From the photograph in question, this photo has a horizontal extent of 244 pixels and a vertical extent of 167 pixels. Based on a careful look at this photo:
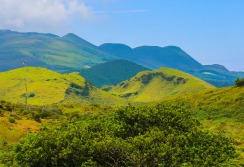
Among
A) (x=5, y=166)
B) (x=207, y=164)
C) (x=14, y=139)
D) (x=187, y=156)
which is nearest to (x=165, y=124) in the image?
(x=187, y=156)

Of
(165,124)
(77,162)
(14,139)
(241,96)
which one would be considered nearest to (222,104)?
(241,96)

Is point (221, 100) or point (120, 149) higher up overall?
point (120, 149)

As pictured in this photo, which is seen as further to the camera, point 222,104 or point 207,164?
point 222,104

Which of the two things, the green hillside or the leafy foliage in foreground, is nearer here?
the leafy foliage in foreground

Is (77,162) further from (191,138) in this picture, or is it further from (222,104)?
(222,104)

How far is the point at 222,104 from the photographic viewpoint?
16088 cm

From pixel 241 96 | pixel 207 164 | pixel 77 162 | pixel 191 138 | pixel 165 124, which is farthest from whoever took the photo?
pixel 241 96

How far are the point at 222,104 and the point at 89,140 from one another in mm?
136338

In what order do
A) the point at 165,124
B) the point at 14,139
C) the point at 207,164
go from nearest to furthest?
the point at 207,164 < the point at 165,124 < the point at 14,139

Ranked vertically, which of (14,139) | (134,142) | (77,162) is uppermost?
(134,142)

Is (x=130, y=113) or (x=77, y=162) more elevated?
(x=130, y=113)

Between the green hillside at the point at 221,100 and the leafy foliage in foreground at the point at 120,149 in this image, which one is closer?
the leafy foliage in foreground at the point at 120,149

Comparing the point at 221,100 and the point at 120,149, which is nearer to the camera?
the point at 120,149

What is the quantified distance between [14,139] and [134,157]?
4574cm
